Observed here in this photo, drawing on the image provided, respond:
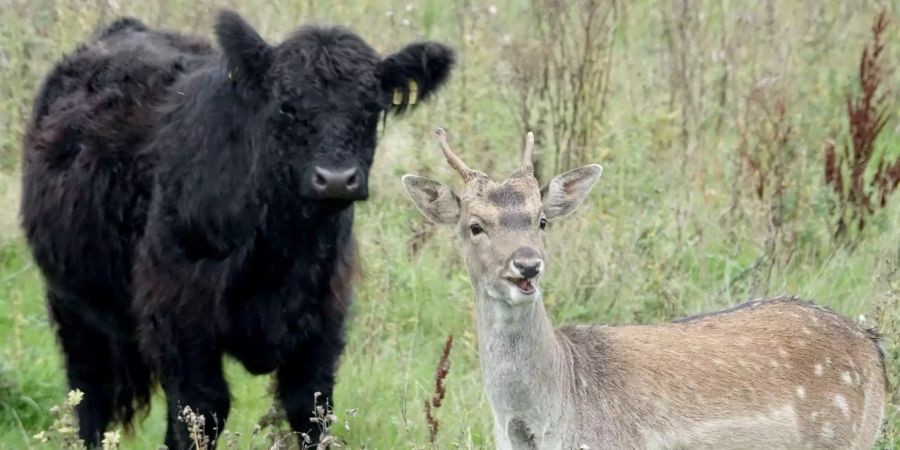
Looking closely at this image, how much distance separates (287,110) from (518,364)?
1552 mm

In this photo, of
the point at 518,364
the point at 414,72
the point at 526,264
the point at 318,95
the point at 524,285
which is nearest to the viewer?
the point at 526,264

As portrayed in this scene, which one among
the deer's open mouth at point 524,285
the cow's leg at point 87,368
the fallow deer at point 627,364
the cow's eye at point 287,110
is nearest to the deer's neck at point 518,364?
the fallow deer at point 627,364

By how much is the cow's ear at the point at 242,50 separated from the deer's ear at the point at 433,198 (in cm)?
117

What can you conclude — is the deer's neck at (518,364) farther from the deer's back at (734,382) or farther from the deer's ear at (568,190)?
the deer's ear at (568,190)

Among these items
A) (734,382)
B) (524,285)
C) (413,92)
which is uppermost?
(413,92)

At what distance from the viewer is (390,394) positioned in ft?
25.3

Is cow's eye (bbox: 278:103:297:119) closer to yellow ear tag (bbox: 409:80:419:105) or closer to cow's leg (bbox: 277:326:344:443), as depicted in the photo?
yellow ear tag (bbox: 409:80:419:105)

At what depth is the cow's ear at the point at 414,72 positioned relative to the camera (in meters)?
6.78

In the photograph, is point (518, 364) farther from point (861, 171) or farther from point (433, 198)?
point (861, 171)

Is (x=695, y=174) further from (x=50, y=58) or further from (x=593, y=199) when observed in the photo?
(x=50, y=58)

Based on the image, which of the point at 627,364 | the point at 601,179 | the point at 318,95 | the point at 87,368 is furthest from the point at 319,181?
the point at 601,179

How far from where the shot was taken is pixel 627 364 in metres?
5.94

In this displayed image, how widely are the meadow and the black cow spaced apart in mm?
545

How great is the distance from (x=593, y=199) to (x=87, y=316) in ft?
11.0
